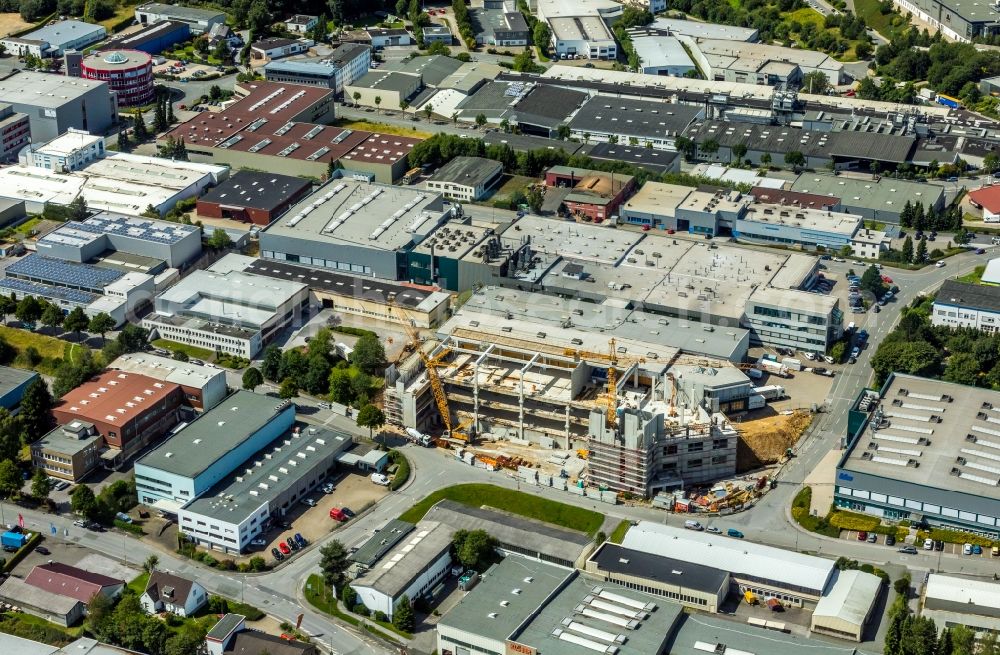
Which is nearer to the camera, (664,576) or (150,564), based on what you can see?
(664,576)

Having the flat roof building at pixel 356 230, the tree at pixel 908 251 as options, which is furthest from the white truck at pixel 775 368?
the flat roof building at pixel 356 230

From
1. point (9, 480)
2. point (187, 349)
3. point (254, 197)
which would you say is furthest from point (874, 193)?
point (9, 480)

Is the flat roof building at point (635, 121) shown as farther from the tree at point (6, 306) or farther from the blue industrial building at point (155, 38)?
the tree at point (6, 306)

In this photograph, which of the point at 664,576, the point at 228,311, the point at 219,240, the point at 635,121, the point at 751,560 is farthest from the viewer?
the point at 635,121

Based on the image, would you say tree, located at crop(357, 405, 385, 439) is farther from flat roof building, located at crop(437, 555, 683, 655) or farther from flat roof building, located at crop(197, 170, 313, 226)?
flat roof building, located at crop(197, 170, 313, 226)

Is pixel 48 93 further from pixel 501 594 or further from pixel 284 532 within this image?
pixel 501 594

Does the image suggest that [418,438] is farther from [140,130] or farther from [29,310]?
[140,130]

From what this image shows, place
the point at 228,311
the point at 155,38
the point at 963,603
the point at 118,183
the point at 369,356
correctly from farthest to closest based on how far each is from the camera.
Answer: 1. the point at 155,38
2. the point at 118,183
3. the point at 228,311
4. the point at 369,356
5. the point at 963,603

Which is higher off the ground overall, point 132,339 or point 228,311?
point 132,339
